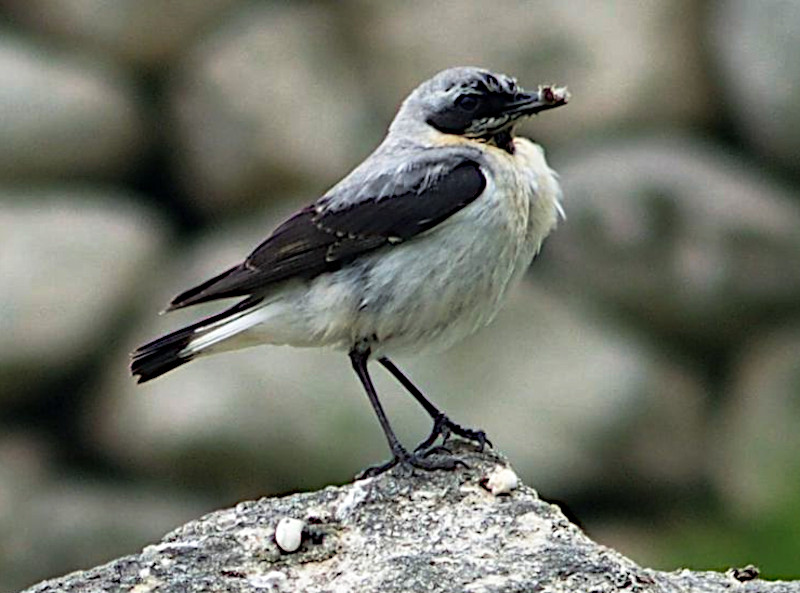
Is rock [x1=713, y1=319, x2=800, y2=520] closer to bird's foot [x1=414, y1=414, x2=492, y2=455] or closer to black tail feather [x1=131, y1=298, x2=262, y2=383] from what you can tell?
bird's foot [x1=414, y1=414, x2=492, y2=455]

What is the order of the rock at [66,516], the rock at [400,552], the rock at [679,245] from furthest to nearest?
the rock at [679,245], the rock at [66,516], the rock at [400,552]

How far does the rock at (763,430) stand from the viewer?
8547 mm

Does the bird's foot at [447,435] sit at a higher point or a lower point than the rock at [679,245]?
lower

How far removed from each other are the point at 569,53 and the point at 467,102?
4.30 metres

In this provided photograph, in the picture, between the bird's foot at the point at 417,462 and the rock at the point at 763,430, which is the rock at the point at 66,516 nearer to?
the rock at the point at 763,430

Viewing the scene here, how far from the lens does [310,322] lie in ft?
15.6

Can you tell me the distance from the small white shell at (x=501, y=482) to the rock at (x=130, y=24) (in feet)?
18.9

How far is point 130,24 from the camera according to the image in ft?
31.0

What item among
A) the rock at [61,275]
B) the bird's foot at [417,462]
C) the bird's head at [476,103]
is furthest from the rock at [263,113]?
the bird's foot at [417,462]

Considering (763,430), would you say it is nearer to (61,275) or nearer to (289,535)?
(61,275)

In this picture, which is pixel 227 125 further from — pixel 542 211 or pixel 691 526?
pixel 542 211

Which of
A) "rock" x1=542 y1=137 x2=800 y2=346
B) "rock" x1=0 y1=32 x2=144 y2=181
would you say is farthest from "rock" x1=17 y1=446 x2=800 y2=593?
"rock" x1=0 y1=32 x2=144 y2=181

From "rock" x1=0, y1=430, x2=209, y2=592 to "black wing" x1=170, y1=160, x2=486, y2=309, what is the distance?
4016 millimetres

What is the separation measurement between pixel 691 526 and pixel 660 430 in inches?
20.3
